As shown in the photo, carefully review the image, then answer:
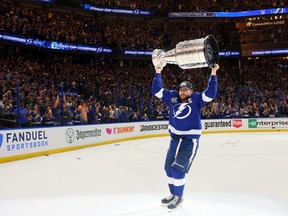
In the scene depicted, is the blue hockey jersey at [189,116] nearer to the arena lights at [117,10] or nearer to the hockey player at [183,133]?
the hockey player at [183,133]

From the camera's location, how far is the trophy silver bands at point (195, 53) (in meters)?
4.28

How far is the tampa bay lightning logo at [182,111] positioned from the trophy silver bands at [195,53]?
0.68 meters

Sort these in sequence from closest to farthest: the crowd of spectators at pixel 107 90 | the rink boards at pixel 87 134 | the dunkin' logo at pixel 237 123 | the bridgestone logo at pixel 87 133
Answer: the rink boards at pixel 87 134 < the crowd of spectators at pixel 107 90 < the bridgestone logo at pixel 87 133 < the dunkin' logo at pixel 237 123

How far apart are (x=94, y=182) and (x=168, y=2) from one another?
30.6 m

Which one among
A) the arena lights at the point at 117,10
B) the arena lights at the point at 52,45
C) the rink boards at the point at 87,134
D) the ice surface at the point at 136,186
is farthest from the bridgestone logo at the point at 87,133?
the arena lights at the point at 117,10

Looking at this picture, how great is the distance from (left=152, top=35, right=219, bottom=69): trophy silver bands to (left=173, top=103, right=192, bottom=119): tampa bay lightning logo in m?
0.68

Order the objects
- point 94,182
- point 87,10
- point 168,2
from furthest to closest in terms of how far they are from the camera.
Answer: point 168,2
point 87,10
point 94,182

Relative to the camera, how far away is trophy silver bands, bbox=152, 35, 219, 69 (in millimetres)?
4277

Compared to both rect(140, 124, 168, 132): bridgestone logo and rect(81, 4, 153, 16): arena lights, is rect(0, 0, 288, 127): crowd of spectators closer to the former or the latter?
rect(140, 124, 168, 132): bridgestone logo

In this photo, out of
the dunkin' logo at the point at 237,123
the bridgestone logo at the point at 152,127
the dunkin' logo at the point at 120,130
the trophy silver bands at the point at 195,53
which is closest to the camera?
the trophy silver bands at the point at 195,53

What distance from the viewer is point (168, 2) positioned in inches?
1374

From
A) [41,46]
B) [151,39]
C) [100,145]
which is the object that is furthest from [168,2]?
[100,145]

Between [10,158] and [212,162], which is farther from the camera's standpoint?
[10,158]

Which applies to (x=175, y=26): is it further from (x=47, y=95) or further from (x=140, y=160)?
(x=140, y=160)
